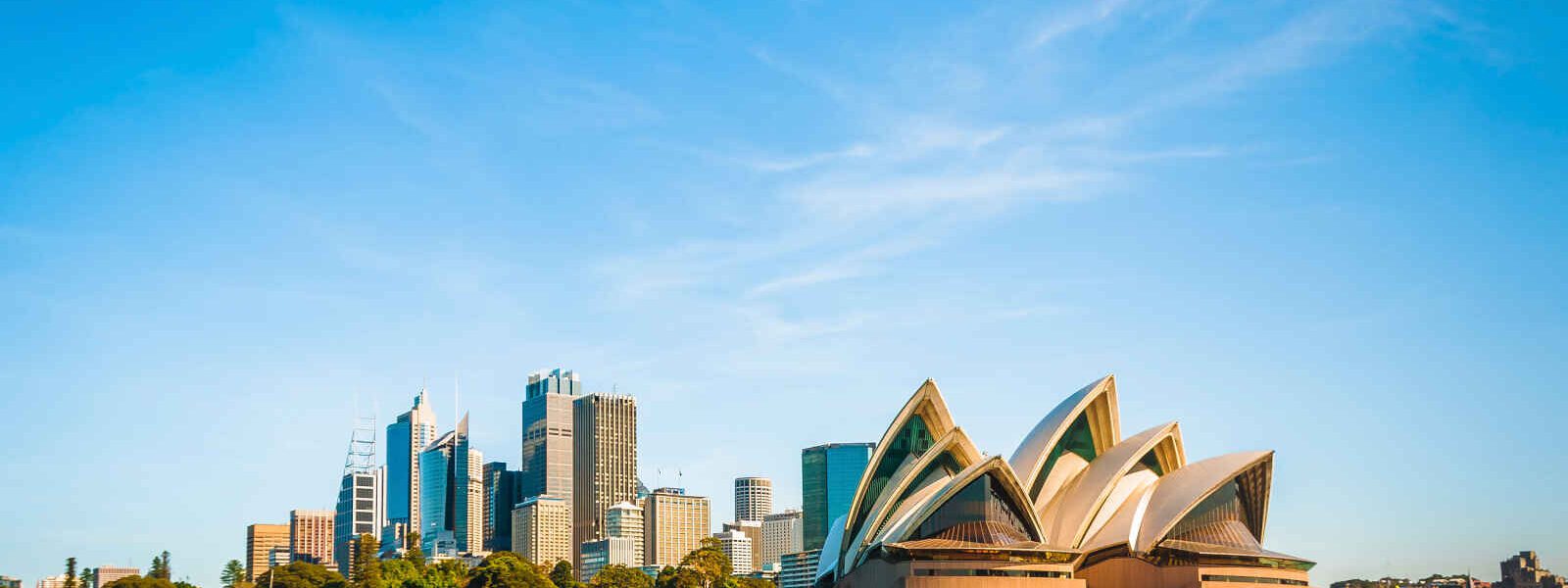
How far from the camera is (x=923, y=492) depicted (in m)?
87.3

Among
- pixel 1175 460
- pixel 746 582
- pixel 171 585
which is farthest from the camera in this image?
pixel 746 582

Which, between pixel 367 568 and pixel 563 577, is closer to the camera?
pixel 367 568

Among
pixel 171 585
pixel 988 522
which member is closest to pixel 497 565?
pixel 171 585

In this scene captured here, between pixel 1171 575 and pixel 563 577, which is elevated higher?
pixel 1171 575

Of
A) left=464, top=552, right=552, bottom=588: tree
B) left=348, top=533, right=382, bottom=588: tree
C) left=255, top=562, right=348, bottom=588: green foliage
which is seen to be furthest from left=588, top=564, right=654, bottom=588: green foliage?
left=255, top=562, right=348, bottom=588: green foliage

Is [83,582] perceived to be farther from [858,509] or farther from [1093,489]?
[1093,489]

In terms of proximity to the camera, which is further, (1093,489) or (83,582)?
(83,582)

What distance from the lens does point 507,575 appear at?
129625 mm

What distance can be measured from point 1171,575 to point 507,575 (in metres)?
64.3

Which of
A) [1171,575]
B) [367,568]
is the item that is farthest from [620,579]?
[1171,575]

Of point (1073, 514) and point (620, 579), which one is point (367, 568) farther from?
point (1073, 514)

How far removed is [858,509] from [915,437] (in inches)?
211

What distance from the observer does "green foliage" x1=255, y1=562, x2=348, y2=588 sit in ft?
406

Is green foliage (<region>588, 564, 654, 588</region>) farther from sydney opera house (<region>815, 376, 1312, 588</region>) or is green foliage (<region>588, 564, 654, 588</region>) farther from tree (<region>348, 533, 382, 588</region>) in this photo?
sydney opera house (<region>815, 376, 1312, 588</region>)
